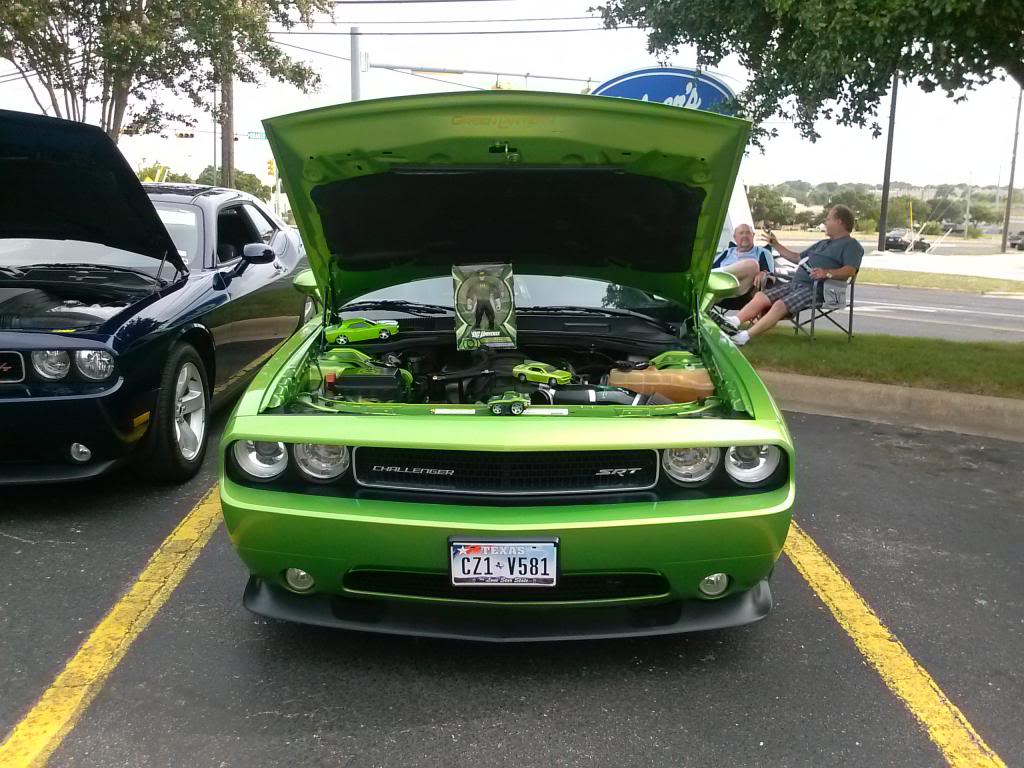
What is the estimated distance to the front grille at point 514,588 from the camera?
2.59 meters

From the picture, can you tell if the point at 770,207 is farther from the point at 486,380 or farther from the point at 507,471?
the point at 507,471

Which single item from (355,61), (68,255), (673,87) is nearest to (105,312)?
(68,255)

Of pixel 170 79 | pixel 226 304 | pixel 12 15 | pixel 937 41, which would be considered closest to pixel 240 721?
pixel 226 304

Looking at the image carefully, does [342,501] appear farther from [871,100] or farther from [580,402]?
[871,100]

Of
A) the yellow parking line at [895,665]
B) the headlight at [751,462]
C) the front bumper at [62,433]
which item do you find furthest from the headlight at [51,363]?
the yellow parking line at [895,665]

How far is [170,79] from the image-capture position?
39.1 ft

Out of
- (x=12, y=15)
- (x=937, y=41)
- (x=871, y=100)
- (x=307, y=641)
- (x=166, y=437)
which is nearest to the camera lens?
(x=307, y=641)

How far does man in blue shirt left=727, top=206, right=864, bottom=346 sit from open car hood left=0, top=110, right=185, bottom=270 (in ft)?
16.9

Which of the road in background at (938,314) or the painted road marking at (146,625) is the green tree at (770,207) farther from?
the painted road marking at (146,625)

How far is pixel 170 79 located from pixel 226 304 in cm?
842

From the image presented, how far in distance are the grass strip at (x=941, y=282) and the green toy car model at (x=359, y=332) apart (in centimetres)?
1842

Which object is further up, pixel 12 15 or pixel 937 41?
pixel 12 15

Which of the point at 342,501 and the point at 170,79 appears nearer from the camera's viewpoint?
the point at 342,501

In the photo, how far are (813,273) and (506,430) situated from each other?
6150mm
